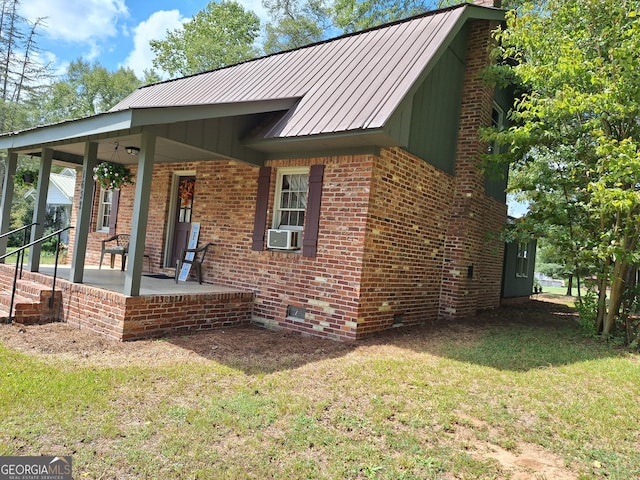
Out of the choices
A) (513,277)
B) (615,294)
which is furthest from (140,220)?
(513,277)

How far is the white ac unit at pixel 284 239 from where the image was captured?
22.7 ft

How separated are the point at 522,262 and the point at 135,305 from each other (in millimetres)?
12376

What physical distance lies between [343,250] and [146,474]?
163 inches

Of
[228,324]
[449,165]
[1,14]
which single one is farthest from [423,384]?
[1,14]

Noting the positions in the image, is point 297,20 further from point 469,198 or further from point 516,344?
point 516,344

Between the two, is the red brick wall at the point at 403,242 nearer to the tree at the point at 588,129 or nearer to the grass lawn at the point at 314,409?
the grass lawn at the point at 314,409

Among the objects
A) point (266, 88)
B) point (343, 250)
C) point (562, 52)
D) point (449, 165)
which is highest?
point (562, 52)

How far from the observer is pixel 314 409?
380 cm

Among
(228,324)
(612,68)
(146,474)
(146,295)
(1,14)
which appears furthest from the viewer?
(1,14)

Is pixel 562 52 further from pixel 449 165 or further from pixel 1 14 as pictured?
pixel 1 14

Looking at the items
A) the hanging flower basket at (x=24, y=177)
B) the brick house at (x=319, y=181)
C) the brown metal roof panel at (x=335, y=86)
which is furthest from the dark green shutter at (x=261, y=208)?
the hanging flower basket at (x=24, y=177)

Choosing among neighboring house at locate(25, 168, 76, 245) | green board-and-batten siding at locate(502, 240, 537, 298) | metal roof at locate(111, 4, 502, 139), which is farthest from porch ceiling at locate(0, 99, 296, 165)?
neighboring house at locate(25, 168, 76, 245)

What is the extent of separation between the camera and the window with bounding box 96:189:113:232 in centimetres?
1103

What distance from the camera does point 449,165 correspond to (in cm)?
847
